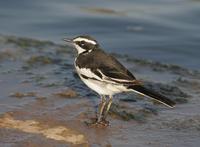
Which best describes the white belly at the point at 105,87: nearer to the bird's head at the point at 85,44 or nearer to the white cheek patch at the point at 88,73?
the white cheek patch at the point at 88,73

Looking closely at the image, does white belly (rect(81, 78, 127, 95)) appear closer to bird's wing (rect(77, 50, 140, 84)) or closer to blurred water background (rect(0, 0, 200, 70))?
bird's wing (rect(77, 50, 140, 84))

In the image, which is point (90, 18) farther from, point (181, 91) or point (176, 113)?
point (176, 113)

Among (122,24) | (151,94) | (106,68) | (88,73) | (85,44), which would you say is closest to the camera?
(151,94)

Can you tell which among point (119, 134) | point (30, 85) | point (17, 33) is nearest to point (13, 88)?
point (30, 85)

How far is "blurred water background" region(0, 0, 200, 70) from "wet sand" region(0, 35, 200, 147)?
5.25 ft

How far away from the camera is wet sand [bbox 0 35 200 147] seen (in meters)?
8.79

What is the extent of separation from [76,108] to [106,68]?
3.64ft

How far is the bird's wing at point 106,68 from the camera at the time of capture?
8.97 meters

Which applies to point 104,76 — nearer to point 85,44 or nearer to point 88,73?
point 88,73

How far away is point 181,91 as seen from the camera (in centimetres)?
1147

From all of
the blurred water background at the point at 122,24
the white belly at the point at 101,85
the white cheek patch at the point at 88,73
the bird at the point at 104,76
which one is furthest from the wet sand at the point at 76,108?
the blurred water background at the point at 122,24

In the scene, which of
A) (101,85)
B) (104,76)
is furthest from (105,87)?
(104,76)

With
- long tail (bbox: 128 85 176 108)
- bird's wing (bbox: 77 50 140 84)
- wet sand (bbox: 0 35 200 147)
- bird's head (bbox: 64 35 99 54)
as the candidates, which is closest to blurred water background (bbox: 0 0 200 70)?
wet sand (bbox: 0 35 200 147)

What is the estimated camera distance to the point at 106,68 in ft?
30.2
